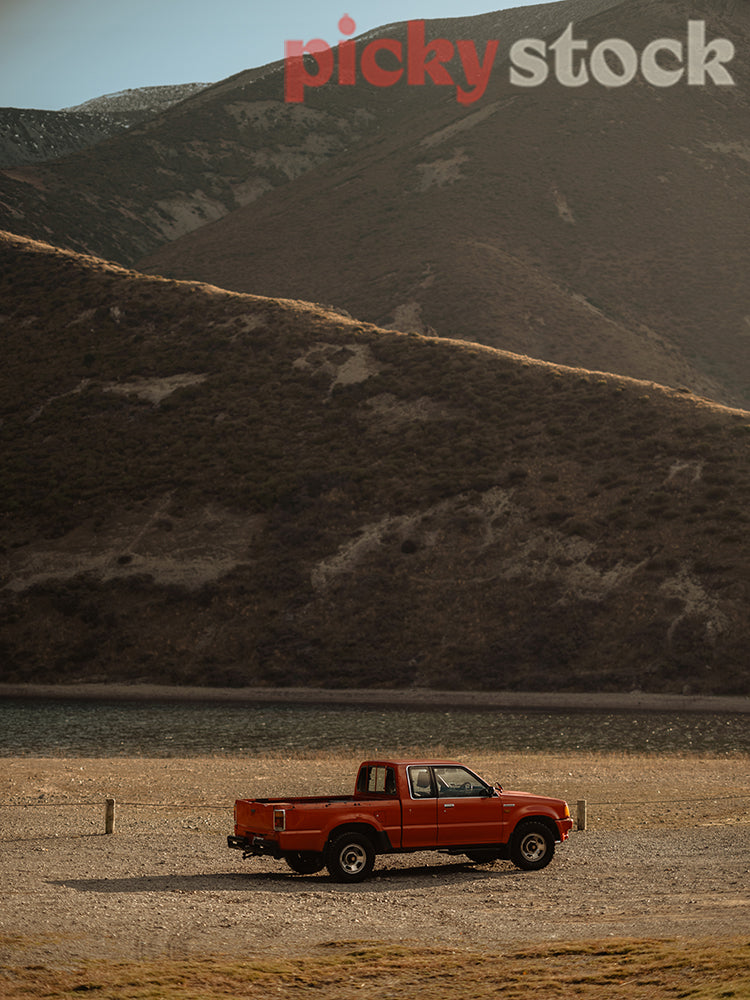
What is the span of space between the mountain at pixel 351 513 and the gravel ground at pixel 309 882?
92.4 feet

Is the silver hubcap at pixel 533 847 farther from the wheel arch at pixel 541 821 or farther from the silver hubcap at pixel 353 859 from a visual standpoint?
the silver hubcap at pixel 353 859

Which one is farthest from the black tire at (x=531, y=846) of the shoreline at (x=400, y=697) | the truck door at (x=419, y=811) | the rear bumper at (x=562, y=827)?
the shoreline at (x=400, y=697)

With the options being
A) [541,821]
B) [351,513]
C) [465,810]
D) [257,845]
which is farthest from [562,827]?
[351,513]

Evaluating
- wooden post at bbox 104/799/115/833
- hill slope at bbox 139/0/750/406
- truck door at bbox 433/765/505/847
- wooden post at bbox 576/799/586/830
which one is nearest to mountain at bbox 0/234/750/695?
hill slope at bbox 139/0/750/406

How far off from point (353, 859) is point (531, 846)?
2.96 m

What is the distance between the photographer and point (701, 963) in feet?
30.9

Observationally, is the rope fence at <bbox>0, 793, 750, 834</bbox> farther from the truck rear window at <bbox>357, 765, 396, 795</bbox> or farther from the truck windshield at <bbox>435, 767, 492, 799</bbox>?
the truck rear window at <bbox>357, 765, 396, 795</bbox>

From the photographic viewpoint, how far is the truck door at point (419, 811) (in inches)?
618

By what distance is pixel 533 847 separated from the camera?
54.9 feet

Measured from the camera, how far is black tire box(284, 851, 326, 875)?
16100 millimetres

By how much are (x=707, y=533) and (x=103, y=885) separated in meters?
48.6

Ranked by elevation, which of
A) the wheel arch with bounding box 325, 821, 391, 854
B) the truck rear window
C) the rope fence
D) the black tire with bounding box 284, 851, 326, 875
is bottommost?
the rope fence

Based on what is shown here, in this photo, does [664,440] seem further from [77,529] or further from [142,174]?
[142,174]

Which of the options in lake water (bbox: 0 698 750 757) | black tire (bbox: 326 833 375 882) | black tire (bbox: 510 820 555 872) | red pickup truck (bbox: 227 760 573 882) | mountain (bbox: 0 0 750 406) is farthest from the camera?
mountain (bbox: 0 0 750 406)
